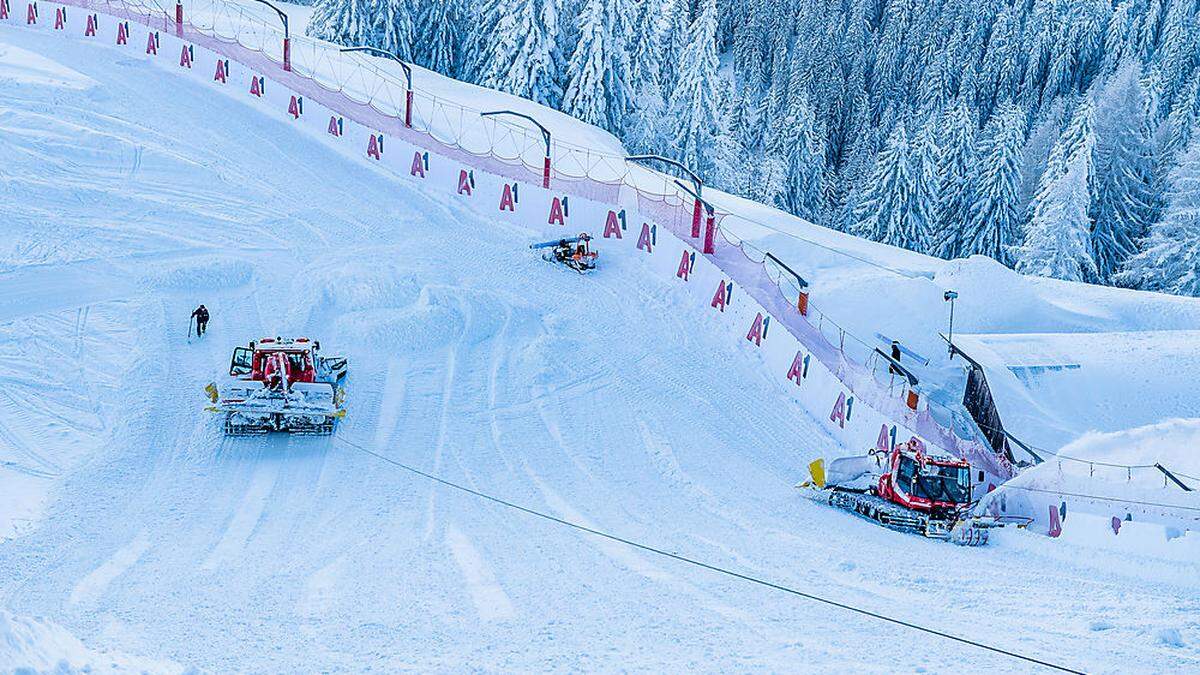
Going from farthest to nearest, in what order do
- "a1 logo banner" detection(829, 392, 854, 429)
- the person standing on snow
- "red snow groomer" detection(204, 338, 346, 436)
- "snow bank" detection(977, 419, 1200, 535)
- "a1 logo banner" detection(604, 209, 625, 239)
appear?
"a1 logo banner" detection(604, 209, 625, 239) → "a1 logo banner" detection(829, 392, 854, 429) → the person standing on snow → "red snow groomer" detection(204, 338, 346, 436) → "snow bank" detection(977, 419, 1200, 535)

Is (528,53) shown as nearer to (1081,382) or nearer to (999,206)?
(999,206)

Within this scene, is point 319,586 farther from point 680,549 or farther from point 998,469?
point 998,469

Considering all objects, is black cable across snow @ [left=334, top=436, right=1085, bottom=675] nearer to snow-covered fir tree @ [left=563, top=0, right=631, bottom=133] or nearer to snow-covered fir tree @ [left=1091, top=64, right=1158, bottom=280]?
snow-covered fir tree @ [left=563, top=0, right=631, bottom=133]

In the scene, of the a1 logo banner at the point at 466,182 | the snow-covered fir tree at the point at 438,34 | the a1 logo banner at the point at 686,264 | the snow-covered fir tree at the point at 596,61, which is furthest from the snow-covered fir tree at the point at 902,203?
the a1 logo banner at the point at 686,264

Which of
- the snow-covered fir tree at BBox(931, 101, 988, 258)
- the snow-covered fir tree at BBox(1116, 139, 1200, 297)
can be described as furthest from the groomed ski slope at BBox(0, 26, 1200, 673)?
the snow-covered fir tree at BBox(931, 101, 988, 258)

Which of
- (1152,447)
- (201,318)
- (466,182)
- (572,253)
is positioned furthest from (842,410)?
(466,182)

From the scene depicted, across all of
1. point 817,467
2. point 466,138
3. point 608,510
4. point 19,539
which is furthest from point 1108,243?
point 19,539

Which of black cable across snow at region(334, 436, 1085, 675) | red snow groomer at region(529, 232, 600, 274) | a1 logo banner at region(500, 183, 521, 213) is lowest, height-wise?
black cable across snow at region(334, 436, 1085, 675)

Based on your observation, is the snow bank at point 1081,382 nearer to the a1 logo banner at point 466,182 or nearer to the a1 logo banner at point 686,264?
the a1 logo banner at point 686,264
